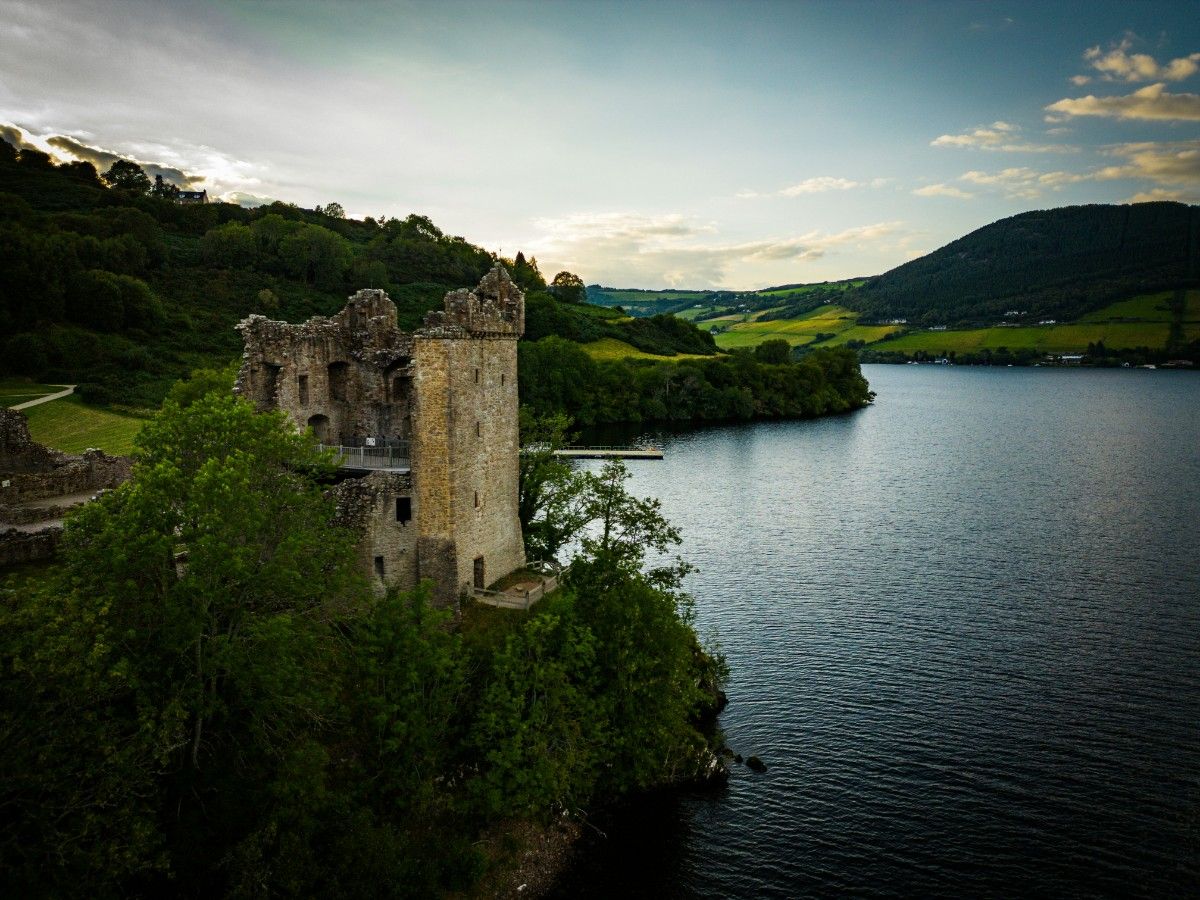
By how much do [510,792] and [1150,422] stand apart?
386 ft

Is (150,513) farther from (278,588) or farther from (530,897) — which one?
(530,897)

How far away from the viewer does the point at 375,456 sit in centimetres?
2980

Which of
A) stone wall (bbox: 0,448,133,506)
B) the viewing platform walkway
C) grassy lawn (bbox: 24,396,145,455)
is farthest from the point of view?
grassy lawn (bbox: 24,396,145,455)

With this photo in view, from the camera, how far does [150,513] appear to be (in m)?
18.3

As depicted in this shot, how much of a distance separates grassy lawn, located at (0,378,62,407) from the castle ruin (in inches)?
1398

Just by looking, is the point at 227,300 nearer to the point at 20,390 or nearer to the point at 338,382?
the point at 20,390

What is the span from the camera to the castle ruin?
26797mm

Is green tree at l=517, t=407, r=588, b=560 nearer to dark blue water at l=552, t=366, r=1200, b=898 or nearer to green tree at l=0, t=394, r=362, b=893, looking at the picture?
dark blue water at l=552, t=366, r=1200, b=898

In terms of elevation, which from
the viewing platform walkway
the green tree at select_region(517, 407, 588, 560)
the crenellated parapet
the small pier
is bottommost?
the small pier

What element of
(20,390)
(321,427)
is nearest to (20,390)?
(20,390)

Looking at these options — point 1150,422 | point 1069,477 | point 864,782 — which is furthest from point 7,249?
point 1150,422

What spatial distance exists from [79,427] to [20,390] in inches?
414

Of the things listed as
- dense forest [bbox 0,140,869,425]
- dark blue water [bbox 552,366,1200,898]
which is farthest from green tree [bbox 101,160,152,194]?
dark blue water [bbox 552,366,1200,898]

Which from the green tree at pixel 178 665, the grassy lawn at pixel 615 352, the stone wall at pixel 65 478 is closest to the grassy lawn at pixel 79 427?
the stone wall at pixel 65 478
